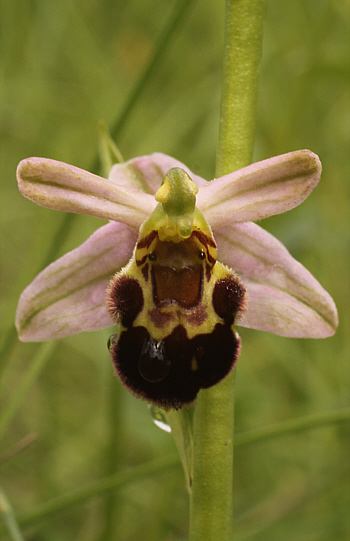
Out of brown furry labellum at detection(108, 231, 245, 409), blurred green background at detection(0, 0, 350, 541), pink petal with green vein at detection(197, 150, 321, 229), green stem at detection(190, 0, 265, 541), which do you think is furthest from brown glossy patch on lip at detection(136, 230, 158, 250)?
blurred green background at detection(0, 0, 350, 541)

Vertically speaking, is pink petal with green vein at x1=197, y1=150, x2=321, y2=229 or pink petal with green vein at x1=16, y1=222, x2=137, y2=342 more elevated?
pink petal with green vein at x1=197, y1=150, x2=321, y2=229

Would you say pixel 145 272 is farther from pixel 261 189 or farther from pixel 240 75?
pixel 240 75

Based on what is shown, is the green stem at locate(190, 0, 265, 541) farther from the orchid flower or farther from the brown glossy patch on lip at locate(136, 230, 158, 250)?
the brown glossy patch on lip at locate(136, 230, 158, 250)

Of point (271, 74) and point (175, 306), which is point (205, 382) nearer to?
point (175, 306)

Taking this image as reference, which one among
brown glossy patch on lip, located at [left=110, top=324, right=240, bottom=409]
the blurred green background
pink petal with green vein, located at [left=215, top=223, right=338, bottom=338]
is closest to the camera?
brown glossy patch on lip, located at [left=110, top=324, right=240, bottom=409]

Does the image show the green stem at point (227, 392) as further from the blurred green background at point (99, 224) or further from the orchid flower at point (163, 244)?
the blurred green background at point (99, 224)

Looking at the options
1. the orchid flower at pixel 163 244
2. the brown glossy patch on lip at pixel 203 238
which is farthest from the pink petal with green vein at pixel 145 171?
the brown glossy patch on lip at pixel 203 238
